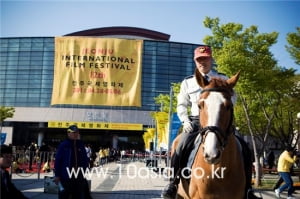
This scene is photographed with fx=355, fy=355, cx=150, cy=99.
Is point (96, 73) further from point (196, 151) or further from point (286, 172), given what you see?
point (286, 172)

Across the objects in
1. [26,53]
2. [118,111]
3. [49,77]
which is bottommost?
[118,111]

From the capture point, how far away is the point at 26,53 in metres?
72.2

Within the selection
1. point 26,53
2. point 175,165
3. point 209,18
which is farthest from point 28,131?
point 175,165

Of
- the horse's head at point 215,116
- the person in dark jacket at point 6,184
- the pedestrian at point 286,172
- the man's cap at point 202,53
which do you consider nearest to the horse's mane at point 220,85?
the horse's head at point 215,116

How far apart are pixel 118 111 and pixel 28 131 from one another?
66.0ft

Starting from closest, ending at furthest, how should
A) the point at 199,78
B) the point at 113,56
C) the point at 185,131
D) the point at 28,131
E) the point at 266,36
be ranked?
the point at 199,78, the point at 185,131, the point at 113,56, the point at 266,36, the point at 28,131

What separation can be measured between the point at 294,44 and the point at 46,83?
5896cm

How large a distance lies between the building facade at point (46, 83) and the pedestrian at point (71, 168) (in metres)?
60.2

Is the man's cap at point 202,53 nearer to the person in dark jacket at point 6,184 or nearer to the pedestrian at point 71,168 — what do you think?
the person in dark jacket at point 6,184

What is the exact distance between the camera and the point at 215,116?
4.04 m

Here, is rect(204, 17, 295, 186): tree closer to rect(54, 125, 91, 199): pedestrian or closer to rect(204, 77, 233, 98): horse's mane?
rect(54, 125, 91, 199): pedestrian

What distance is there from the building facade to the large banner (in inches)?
2211

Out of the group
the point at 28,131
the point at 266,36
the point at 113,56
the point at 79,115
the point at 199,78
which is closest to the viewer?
the point at 199,78

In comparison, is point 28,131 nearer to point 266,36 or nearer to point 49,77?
point 49,77
